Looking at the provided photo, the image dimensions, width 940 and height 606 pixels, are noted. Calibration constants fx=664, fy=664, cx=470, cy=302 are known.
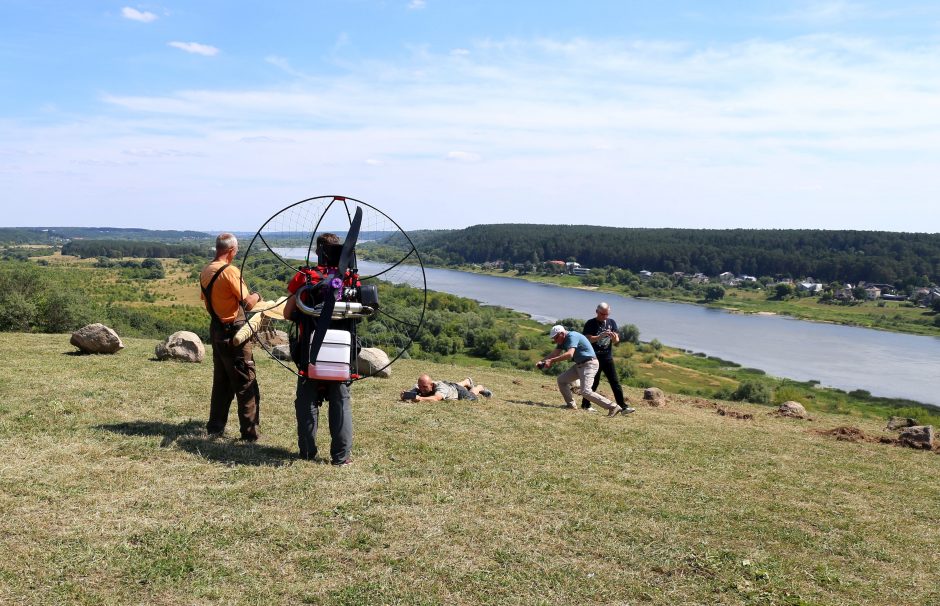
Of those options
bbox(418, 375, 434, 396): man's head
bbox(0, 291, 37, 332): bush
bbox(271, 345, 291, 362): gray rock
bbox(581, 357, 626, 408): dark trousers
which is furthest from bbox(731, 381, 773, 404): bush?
bbox(0, 291, 37, 332): bush

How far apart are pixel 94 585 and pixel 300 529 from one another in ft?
5.34

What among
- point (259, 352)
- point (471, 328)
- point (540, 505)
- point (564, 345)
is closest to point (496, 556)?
point (540, 505)

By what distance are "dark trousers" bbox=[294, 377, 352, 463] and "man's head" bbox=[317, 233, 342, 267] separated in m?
1.38

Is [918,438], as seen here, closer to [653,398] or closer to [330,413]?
[653,398]

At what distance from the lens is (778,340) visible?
241ft

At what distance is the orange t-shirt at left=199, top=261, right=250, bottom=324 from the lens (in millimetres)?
8000

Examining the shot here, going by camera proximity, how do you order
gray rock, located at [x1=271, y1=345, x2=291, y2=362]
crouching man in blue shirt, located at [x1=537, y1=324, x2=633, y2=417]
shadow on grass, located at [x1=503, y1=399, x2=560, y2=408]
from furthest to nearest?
1. gray rock, located at [x1=271, y1=345, x2=291, y2=362]
2. shadow on grass, located at [x1=503, y1=399, x2=560, y2=408]
3. crouching man in blue shirt, located at [x1=537, y1=324, x2=633, y2=417]

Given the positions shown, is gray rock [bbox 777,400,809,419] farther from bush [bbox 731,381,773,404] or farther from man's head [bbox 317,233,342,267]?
bush [bbox 731,381,773,404]

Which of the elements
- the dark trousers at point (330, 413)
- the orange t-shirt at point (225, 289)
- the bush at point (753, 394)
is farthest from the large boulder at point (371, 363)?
the bush at point (753, 394)

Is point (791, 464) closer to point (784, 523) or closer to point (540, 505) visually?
point (784, 523)

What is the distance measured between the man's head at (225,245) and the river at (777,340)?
49.7 metres

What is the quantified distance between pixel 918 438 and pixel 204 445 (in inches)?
502

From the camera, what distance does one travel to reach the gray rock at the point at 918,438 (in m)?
12.6

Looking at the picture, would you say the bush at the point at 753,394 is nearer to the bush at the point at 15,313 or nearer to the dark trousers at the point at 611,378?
the dark trousers at the point at 611,378
